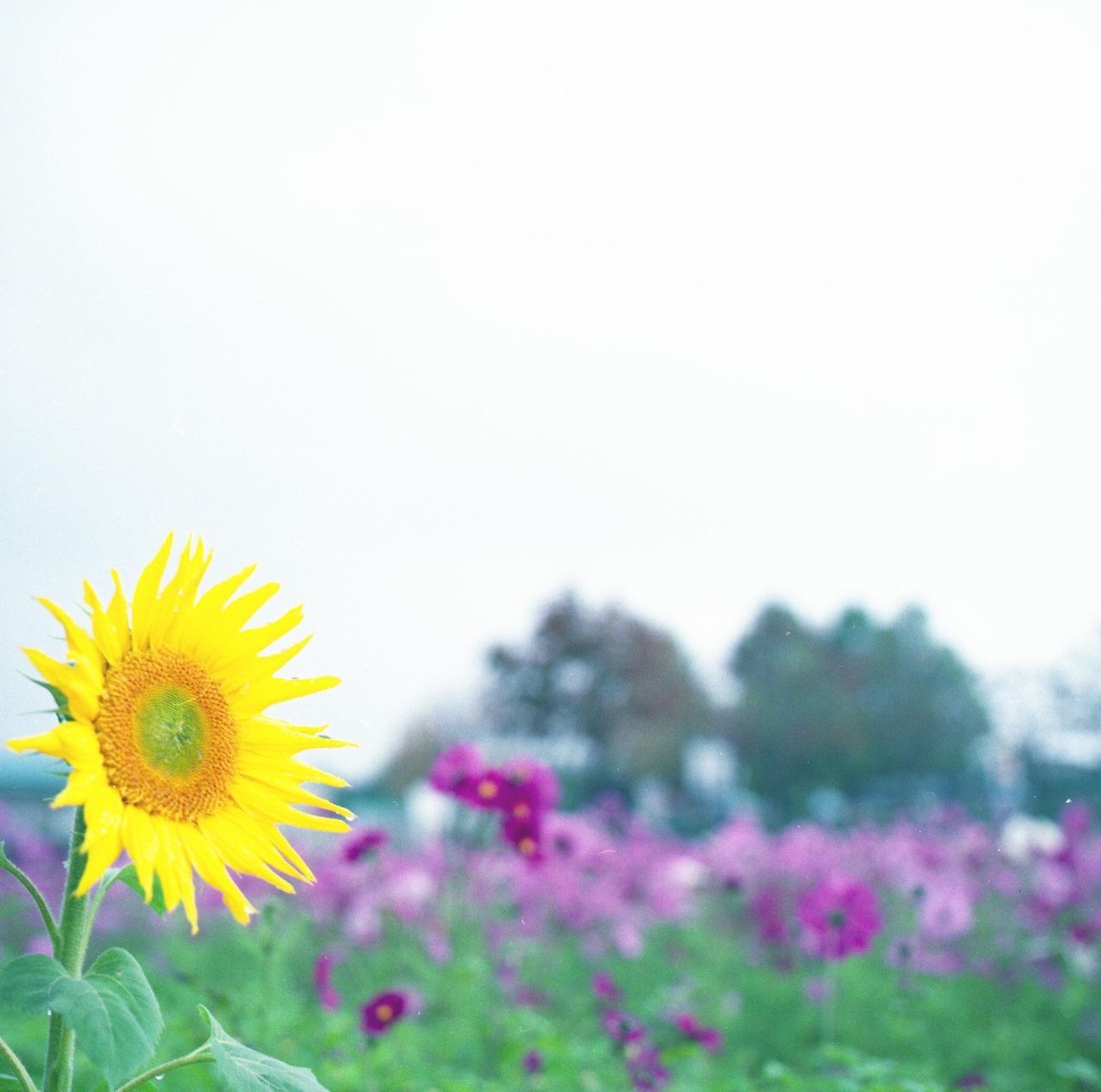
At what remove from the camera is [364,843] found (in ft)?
8.80

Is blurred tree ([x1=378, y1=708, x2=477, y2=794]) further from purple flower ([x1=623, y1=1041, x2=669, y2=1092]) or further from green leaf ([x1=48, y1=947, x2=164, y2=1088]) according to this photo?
green leaf ([x1=48, y1=947, x2=164, y2=1088])

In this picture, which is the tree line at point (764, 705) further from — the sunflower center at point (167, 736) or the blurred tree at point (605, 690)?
the sunflower center at point (167, 736)

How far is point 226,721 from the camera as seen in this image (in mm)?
1270

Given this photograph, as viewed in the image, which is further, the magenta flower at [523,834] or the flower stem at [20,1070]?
the magenta flower at [523,834]

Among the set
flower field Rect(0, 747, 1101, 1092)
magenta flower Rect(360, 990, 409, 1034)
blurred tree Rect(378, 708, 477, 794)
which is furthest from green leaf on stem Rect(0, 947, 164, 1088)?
blurred tree Rect(378, 708, 477, 794)

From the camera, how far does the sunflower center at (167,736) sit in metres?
1.15

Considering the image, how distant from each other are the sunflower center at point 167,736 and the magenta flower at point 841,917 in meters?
1.97

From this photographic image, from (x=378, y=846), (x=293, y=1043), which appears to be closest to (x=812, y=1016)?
(x=378, y=846)

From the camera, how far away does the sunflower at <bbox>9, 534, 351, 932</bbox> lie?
1.10m

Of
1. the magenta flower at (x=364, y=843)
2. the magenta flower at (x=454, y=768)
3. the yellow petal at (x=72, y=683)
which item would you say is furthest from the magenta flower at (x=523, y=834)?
the yellow petal at (x=72, y=683)

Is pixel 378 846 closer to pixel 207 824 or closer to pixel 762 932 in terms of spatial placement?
pixel 207 824

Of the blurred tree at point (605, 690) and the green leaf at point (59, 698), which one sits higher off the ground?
the blurred tree at point (605, 690)

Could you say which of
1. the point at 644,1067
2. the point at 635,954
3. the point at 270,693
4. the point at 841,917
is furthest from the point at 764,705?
the point at 270,693

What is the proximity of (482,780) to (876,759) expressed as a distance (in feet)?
38.8
